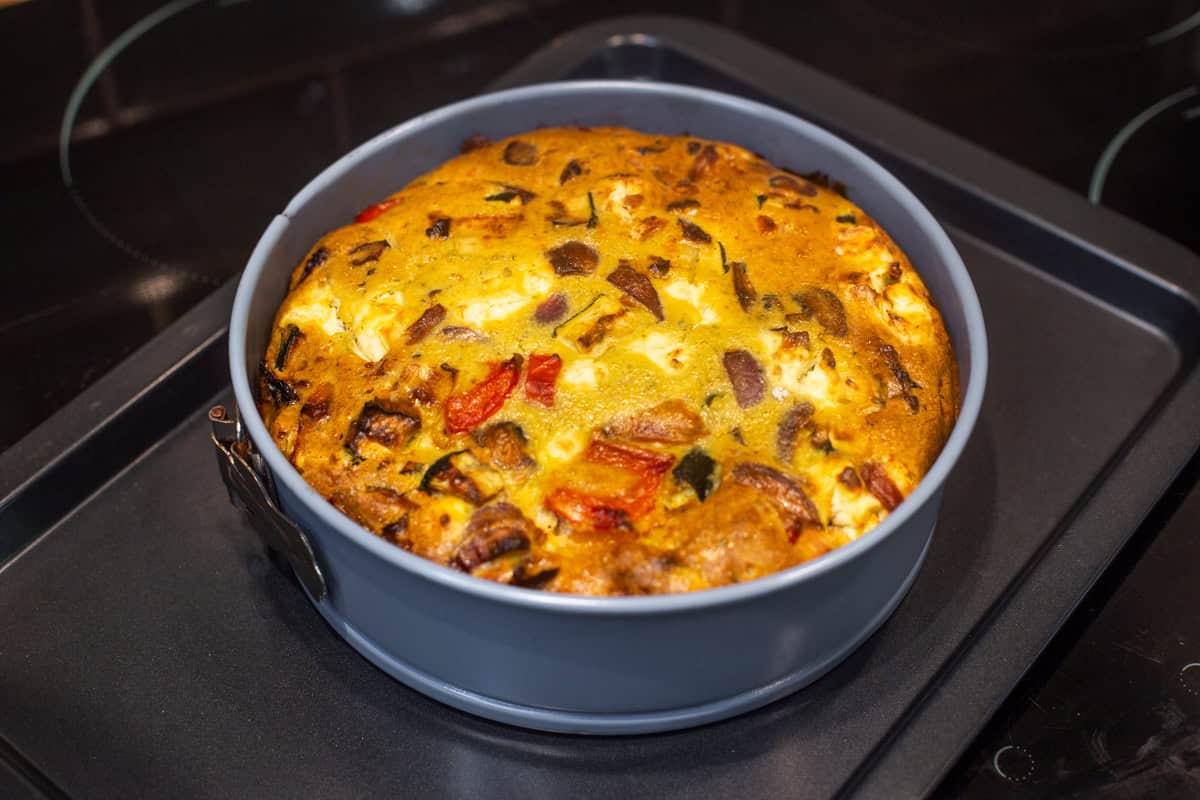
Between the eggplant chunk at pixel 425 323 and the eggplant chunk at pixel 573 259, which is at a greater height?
the eggplant chunk at pixel 573 259

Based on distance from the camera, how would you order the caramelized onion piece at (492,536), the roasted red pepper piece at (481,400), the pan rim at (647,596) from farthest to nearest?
the roasted red pepper piece at (481,400)
the caramelized onion piece at (492,536)
the pan rim at (647,596)

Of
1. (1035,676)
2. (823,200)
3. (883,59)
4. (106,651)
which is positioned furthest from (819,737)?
(883,59)

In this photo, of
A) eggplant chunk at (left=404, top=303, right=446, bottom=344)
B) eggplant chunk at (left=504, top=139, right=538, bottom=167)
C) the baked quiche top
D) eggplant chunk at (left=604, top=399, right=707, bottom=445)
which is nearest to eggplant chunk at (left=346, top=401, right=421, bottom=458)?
the baked quiche top

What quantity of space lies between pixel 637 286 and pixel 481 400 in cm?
25

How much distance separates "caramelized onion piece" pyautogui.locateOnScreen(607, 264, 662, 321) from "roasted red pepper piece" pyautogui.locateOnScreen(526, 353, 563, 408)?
137 mm

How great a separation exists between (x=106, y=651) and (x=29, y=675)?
0.29 ft

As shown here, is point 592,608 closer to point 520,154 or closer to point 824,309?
point 824,309

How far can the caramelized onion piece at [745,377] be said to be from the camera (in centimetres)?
142

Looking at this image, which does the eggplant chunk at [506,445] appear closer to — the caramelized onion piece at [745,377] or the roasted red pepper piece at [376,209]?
the caramelized onion piece at [745,377]

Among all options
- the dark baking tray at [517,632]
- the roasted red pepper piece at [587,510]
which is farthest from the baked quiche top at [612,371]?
the dark baking tray at [517,632]

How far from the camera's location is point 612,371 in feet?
4.71

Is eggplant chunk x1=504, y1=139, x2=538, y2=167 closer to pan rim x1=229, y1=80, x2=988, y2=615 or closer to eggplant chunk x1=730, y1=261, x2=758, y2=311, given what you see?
pan rim x1=229, y1=80, x2=988, y2=615

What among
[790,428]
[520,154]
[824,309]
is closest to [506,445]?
[790,428]

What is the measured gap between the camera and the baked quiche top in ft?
4.33
